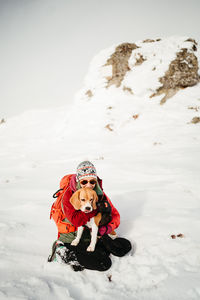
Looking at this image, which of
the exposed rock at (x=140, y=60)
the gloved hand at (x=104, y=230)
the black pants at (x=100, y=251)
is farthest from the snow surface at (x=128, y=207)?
the exposed rock at (x=140, y=60)

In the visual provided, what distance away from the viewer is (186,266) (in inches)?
87.8

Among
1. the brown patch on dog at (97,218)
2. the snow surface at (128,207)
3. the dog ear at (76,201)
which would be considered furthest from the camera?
the brown patch on dog at (97,218)

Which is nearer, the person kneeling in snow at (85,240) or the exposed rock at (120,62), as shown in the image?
the person kneeling in snow at (85,240)

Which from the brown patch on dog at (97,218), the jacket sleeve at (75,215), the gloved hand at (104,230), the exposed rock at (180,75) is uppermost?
the exposed rock at (180,75)

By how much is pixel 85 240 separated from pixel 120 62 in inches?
714

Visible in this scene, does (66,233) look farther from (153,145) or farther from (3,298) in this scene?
(153,145)

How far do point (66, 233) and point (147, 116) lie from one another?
35.3ft

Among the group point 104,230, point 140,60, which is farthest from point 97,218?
point 140,60

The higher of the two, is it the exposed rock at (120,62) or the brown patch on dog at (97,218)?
the exposed rock at (120,62)

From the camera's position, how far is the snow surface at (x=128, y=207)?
202 cm

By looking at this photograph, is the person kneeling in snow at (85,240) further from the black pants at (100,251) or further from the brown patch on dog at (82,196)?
the brown patch on dog at (82,196)

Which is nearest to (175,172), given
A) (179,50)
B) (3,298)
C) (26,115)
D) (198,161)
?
(198,161)

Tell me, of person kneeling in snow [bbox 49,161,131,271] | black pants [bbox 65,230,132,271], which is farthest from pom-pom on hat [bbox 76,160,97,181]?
black pants [bbox 65,230,132,271]

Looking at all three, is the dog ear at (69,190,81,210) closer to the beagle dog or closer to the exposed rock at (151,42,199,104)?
the beagle dog
